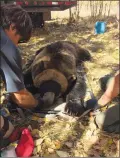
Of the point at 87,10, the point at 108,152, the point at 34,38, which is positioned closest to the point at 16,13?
the point at 108,152

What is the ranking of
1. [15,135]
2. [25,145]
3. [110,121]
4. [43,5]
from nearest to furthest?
[25,145], [15,135], [110,121], [43,5]

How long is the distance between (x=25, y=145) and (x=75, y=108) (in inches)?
39.4

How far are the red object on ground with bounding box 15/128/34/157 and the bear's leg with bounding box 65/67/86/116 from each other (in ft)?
2.73

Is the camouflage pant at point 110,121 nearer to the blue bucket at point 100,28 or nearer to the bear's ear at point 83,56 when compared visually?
the bear's ear at point 83,56

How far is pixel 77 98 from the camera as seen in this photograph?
14.1ft

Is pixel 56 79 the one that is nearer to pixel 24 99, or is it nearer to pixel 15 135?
pixel 24 99

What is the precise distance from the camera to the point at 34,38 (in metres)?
7.80

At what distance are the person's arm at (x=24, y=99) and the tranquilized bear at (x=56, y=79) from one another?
0.29 metres

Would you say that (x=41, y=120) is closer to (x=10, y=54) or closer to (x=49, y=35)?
(x=10, y=54)

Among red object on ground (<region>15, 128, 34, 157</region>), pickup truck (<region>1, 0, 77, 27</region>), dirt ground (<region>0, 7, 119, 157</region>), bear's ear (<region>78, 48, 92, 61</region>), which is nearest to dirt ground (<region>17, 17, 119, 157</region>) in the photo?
dirt ground (<region>0, 7, 119, 157</region>)

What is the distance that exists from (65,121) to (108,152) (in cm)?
81

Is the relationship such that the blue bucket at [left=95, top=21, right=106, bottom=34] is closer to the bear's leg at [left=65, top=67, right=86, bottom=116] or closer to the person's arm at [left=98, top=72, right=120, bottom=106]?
the bear's leg at [left=65, top=67, right=86, bottom=116]

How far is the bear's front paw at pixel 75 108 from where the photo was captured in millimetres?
3823

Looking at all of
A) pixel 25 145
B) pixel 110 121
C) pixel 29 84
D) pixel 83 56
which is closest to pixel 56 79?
pixel 29 84
